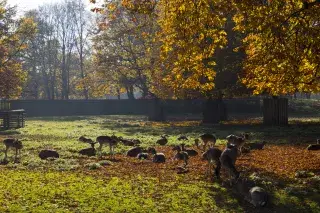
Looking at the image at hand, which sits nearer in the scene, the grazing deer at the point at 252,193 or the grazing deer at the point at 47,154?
the grazing deer at the point at 252,193

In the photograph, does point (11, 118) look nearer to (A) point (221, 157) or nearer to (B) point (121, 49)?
(B) point (121, 49)

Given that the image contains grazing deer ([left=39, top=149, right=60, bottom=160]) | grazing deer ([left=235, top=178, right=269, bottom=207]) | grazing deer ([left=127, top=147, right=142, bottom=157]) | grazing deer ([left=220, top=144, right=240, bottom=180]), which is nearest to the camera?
grazing deer ([left=235, top=178, right=269, bottom=207])

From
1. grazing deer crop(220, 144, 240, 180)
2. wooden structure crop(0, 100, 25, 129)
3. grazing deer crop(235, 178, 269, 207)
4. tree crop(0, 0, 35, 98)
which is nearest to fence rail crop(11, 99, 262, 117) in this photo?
tree crop(0, 0, 35, 98)

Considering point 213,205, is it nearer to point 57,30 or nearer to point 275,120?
point 275,120

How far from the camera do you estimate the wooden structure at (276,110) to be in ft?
113

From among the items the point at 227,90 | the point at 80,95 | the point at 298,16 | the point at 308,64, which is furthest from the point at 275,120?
the point at 80,95

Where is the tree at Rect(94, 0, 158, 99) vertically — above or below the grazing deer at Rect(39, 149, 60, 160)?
above

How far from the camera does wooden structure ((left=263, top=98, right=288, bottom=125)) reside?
34.6 metres

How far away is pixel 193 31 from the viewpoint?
15.7m

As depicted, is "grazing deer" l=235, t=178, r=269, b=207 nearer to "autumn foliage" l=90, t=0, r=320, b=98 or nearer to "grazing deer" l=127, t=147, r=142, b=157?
"autumn foliage" l=90, t=0, r=320, b=98

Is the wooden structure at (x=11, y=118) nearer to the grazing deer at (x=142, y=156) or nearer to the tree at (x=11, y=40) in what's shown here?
the tree at (x=11, y=40)

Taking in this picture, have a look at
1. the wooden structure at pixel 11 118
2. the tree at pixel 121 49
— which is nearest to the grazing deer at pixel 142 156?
the wooden structure at pixel 11 118

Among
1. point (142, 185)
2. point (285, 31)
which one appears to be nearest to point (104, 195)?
point (142, 185)

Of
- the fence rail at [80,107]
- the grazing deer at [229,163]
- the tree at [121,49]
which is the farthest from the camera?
the fence rail at [80,107]
